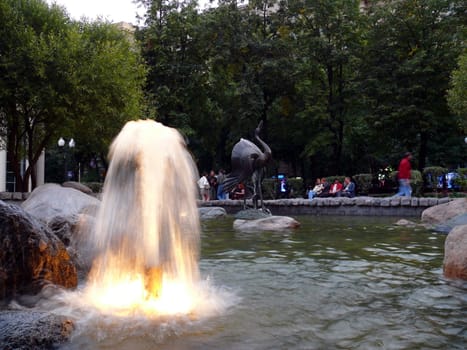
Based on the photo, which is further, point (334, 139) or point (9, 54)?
point (334, 139)

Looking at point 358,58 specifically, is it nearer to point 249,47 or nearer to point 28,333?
point 249,47

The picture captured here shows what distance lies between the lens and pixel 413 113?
28969 millimetres

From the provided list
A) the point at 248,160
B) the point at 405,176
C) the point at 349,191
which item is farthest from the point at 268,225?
the point at 349,191

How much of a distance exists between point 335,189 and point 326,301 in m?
20.7

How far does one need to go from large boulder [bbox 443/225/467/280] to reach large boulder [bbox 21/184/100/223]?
631cm

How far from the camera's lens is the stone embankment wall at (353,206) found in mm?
19172

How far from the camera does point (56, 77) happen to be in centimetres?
1983

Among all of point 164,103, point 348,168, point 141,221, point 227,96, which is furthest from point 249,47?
point 141,221

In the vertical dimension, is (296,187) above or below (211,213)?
above

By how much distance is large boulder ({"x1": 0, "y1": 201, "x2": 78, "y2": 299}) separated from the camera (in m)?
5.20

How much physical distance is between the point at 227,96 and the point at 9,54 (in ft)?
51.2

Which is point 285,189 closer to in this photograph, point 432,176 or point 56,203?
point 432,176

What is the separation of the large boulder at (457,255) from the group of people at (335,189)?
58.8ft

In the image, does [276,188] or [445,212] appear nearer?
[445,212]
